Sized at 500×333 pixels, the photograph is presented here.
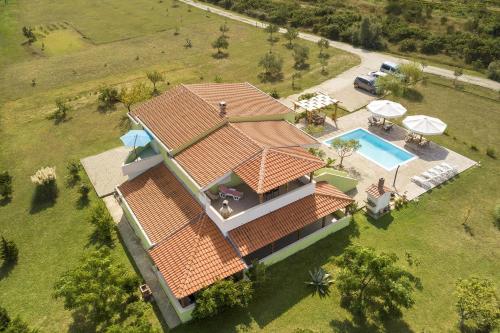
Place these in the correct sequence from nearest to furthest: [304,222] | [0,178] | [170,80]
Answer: [304,222] → [0,178] → [170,80]

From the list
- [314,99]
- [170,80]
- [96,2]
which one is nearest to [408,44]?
[314,99]

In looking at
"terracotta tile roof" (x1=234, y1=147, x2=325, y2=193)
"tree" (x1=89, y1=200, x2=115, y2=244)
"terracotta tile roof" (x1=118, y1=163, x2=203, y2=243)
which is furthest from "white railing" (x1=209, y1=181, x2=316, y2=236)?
"tree" (x1=89, y1=200, x2=115, y2=244)

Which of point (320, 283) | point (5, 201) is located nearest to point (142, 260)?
point (320, 283)

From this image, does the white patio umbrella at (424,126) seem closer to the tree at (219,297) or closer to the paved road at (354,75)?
the paved road at (354,75)

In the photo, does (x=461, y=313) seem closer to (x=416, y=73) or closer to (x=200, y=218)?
(x=200, y=218)

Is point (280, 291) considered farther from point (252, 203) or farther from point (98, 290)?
point (98, 290)

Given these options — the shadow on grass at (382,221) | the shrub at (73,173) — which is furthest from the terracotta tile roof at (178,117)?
the shadow on grass at (382,221)
